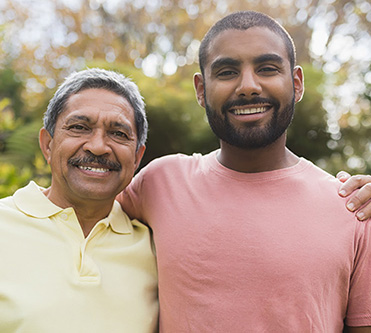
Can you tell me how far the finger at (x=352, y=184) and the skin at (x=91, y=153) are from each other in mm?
1031

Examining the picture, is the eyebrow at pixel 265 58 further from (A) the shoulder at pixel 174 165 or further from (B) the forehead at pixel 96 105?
(B) the forehead at pixel 96 105

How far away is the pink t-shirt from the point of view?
189cm

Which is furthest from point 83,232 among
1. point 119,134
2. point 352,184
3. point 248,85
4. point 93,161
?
point 352,184

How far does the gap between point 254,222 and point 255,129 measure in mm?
431

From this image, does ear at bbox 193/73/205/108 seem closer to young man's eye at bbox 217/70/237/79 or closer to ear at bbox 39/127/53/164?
young man's eye at bbox 217/70/237/79

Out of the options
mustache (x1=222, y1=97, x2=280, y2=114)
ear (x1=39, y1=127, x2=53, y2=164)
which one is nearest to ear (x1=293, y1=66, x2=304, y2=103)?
mustache (x1=222, y1=97, x2=280, y2=114)

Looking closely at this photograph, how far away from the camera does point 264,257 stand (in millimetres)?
1935

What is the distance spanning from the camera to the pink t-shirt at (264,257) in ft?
6.21

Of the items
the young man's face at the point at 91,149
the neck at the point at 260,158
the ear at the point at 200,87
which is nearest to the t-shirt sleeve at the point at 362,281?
the neck at the point at 260,158

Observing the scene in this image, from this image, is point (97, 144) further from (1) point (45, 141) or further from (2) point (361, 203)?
(2) point (361, 203)

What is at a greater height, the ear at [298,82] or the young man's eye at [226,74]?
the young man's eye at [226,74]

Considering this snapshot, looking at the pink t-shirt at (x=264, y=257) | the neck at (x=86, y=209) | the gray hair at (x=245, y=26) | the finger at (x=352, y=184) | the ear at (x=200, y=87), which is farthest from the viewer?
the ear at (x=200, y=87)

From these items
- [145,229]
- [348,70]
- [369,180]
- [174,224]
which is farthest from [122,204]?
[348,70]

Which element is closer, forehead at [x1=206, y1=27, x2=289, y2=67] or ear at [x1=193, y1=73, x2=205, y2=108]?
forehead at [x1=206, y1=27, x2=289, y2=67]
